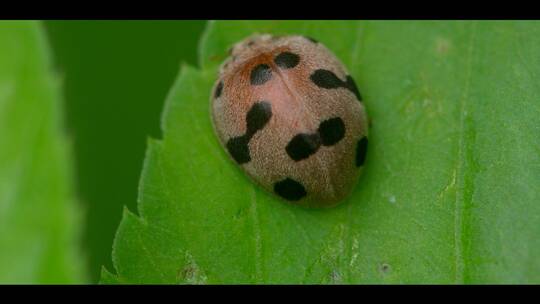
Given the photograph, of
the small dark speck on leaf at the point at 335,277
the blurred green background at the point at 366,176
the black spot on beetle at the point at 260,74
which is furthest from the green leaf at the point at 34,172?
the small dark speck on leaf at the point at 335,277

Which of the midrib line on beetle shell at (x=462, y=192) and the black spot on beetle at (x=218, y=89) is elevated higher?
the black spot on beetle at (x=218, y=89)

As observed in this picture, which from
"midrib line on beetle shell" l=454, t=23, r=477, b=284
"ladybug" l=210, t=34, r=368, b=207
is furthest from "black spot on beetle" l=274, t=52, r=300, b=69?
"midrib line on beetle shell" l=454, t=23, r=477, b=284

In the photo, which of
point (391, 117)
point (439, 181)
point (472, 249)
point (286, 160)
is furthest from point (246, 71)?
point (472, 249)

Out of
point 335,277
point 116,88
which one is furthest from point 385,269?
point 116,88

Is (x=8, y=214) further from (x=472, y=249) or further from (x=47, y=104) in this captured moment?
(x=472, y=249)

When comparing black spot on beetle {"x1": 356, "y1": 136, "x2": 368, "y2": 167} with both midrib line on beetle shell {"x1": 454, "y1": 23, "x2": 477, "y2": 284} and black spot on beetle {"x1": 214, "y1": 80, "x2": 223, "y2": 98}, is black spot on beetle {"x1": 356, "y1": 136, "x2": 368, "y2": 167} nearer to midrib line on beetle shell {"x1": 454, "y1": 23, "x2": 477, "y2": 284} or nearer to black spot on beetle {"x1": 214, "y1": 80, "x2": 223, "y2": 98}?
midrib line on beetle shell {"x1": 454, "y1": 23, "x2": 477, "y2": 284}

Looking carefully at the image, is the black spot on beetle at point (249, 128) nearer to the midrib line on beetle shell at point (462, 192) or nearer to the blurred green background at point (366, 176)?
the blurred green background at point (366, 176)

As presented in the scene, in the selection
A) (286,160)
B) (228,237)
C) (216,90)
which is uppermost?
(216,90)
